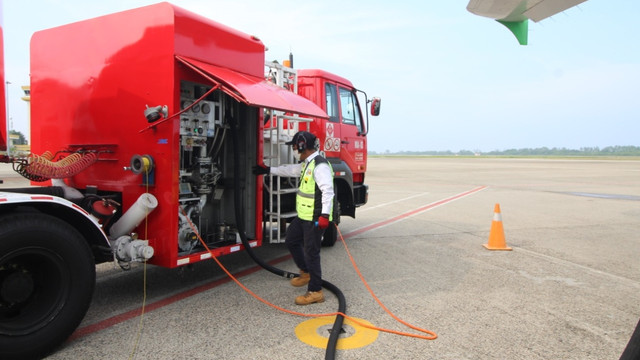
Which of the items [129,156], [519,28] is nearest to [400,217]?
[519,28]

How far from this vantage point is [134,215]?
4.23 meters

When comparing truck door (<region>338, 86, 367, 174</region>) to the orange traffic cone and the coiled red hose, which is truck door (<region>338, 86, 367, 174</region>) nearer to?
the orange traffic cone

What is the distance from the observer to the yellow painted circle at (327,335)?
12.1ft

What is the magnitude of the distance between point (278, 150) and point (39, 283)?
3.24m

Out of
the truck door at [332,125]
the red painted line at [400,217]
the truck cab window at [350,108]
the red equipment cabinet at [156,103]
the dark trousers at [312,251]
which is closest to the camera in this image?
the red equipment cabinet at [156,103]

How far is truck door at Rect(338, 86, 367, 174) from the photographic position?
7738 mm

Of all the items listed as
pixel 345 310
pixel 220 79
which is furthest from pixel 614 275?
pixel 220 79

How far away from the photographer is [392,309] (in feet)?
14.9

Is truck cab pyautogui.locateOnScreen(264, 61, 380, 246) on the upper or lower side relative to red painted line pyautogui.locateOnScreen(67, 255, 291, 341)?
upper

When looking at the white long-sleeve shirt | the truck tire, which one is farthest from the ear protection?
the truck tire

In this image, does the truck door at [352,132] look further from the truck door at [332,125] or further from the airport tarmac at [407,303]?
the airport tarmac at [407,303]

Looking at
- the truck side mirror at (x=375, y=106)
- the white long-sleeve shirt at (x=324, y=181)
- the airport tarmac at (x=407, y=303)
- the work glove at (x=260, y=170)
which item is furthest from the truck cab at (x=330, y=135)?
the white long-sleeve shirt at (x=324, y=181)

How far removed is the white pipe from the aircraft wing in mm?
4086

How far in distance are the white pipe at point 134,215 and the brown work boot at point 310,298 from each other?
1749mm
